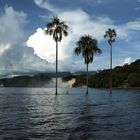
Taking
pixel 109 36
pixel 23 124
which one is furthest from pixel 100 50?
pixel 23 124

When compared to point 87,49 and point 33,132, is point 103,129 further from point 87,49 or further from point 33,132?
point 87,49

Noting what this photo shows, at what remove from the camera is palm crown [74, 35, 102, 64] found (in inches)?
4227

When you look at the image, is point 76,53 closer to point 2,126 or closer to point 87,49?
point 87,49

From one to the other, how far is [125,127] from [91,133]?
3.84 metres

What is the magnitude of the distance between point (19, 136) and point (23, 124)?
20.3 feet

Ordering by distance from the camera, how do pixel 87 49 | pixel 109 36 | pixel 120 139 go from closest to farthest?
pixel 120 139, pixel 87 49, pixel 109 36

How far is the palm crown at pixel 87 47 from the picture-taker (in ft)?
352

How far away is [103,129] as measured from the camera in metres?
26.7

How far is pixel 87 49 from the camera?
10756 centimetres

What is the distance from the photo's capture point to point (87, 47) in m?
108

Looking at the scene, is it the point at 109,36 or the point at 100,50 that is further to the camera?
the point at 109,36

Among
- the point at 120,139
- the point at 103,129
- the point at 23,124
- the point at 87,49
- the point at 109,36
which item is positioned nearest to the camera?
the point at 120,139

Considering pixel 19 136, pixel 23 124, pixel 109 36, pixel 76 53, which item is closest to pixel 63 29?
pixel 76 53

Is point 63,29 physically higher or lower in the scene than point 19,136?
higher
